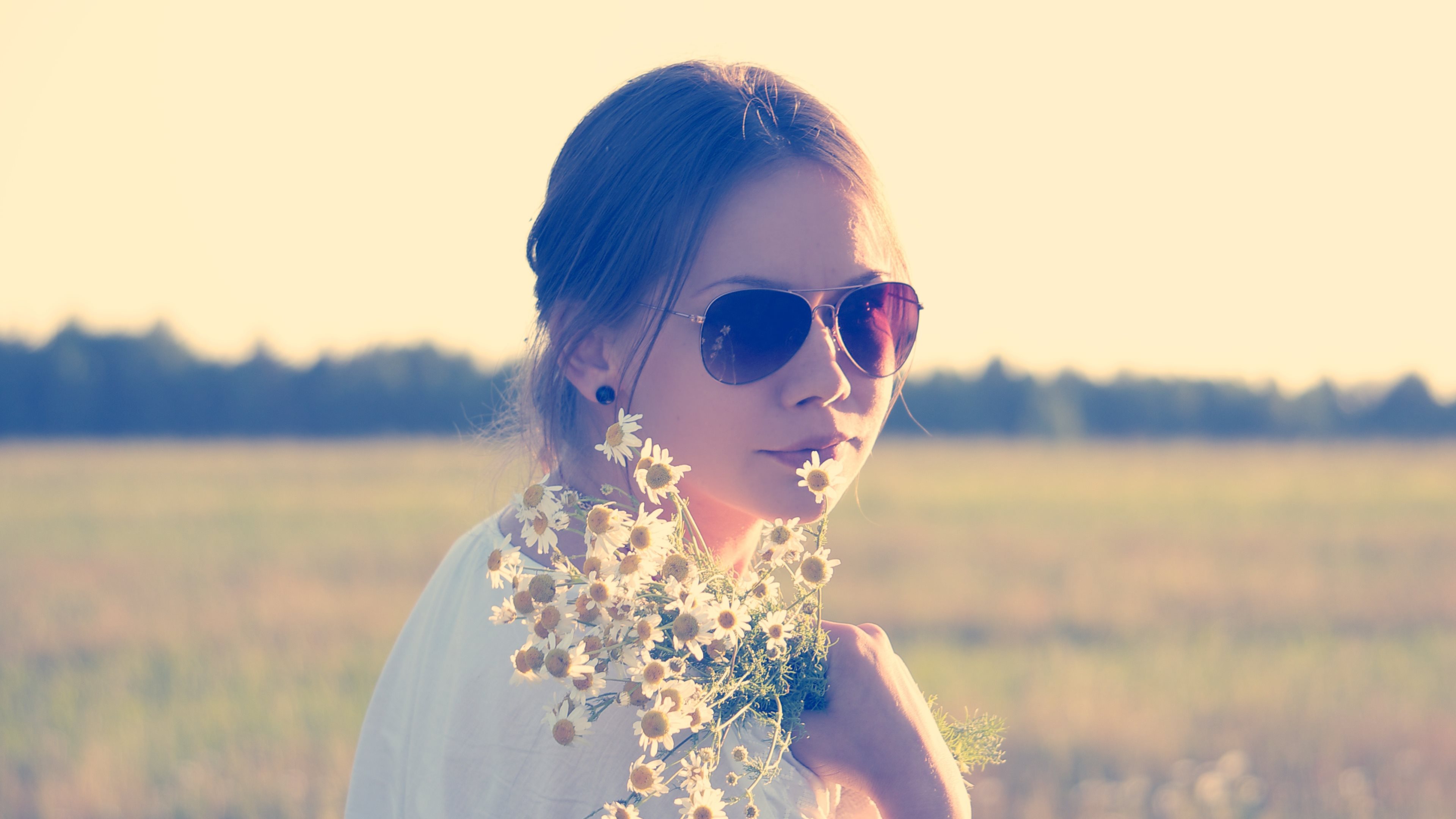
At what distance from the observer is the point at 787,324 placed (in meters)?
1.79

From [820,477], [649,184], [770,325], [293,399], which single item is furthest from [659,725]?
[293,399]

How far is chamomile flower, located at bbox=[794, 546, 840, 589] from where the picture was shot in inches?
57.2

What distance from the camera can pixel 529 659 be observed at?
1376 millimetres

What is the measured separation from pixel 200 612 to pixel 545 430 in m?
11.0

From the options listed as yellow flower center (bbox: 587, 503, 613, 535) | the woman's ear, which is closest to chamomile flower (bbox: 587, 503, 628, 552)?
yellow flower center (bbox: 587, 503, 613, 535)

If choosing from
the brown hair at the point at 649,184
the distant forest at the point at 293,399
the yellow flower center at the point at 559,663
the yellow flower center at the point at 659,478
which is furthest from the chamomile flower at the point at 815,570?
the distant forest at the point at 293,399

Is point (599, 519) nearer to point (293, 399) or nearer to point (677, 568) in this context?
point (677, 568)

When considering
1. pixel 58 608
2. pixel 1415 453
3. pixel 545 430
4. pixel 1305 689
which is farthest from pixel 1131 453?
pixel 545 430

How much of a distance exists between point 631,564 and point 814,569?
0.26m

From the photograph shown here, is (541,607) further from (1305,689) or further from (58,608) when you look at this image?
(58,608)

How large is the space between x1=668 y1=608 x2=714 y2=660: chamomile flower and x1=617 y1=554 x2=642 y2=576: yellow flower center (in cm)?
8

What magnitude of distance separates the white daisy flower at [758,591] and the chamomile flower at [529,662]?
271mm

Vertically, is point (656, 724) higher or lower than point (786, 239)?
lower

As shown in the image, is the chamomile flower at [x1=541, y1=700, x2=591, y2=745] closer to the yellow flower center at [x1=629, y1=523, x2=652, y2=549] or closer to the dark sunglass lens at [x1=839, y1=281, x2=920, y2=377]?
the yellow flower center at [x1=629, y1=523, x2=652, y2=549]
